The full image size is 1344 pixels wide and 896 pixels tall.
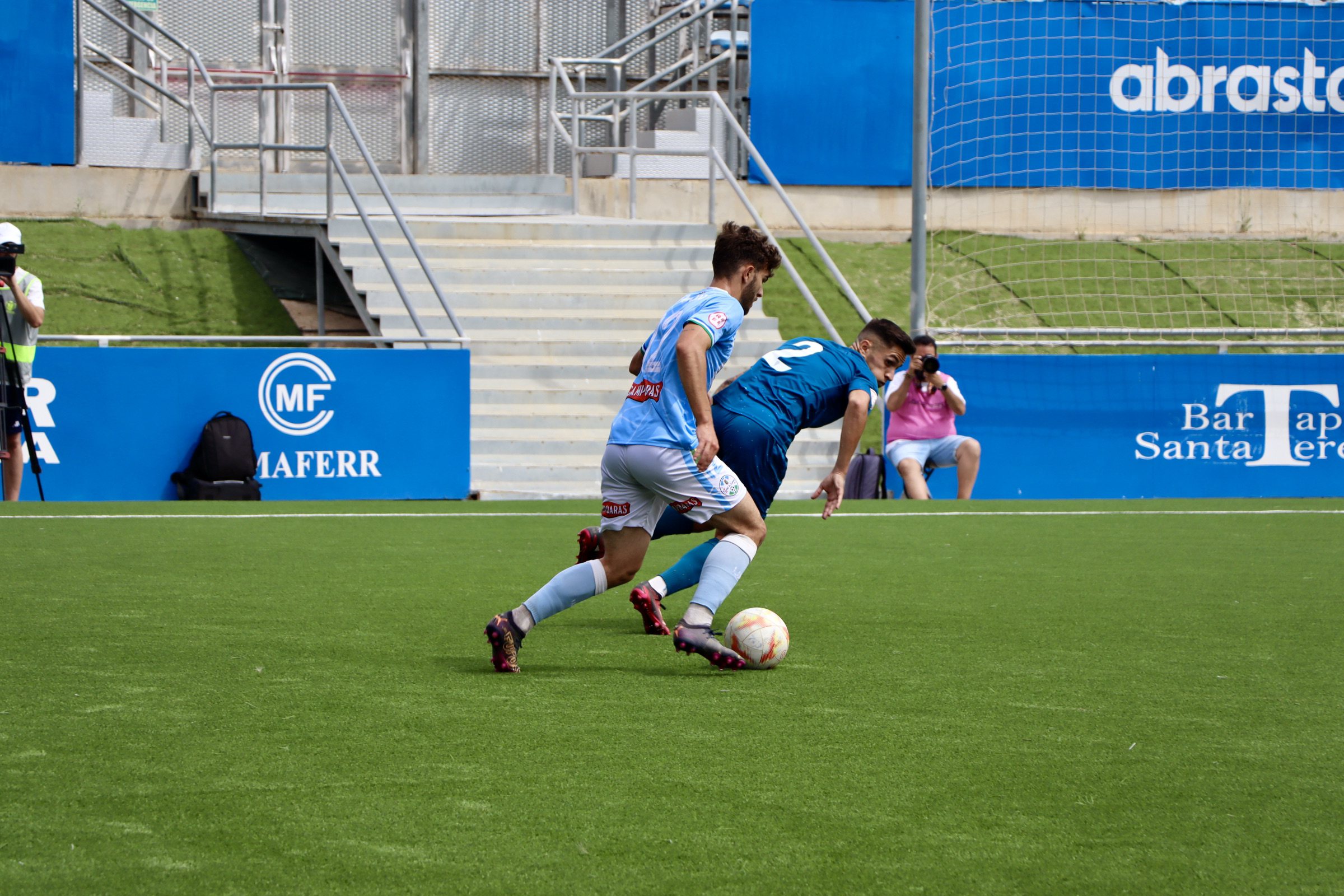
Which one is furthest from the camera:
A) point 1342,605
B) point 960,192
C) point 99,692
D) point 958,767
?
point 960,192

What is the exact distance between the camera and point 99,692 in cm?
426

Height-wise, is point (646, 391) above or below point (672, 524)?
above

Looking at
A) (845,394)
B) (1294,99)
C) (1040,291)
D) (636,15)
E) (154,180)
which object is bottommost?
(845,394)

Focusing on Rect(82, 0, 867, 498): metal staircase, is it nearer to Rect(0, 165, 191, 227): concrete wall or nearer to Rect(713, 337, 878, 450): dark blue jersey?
Rect(0, 165, 191, 227): concrete wall

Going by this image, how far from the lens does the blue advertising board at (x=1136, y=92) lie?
Result: 17531 millimetres

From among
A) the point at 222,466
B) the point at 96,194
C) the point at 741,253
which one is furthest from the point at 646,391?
the point at 96,194

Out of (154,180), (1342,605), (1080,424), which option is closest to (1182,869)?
(1342,605)

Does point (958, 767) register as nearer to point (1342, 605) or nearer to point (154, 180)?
point (1342, 605)

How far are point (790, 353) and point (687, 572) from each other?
98 cm

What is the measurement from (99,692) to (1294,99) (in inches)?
704

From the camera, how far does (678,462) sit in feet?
15.8

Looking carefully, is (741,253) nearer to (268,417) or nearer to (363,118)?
(268,417)

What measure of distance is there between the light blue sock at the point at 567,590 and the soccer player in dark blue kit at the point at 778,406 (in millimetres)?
655

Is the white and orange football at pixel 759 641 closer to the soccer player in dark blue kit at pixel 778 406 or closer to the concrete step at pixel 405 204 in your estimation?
the soccer player in dark blue kit at pixel 778 406
